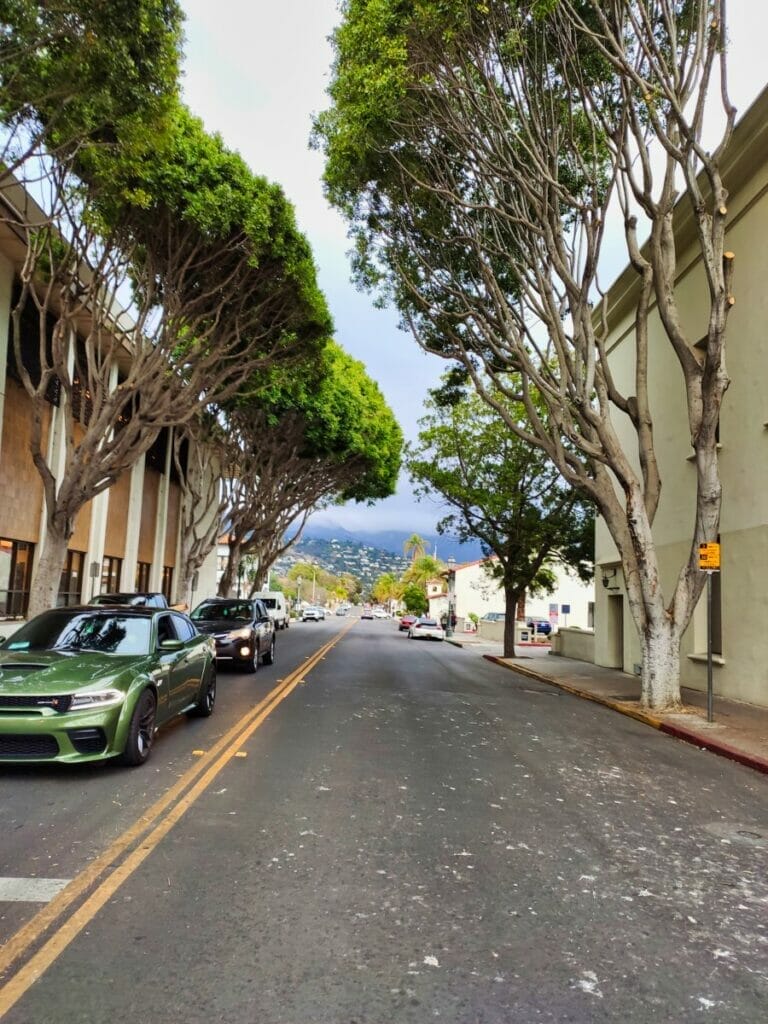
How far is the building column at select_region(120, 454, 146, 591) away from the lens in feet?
87.5

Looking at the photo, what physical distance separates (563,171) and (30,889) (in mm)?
14862

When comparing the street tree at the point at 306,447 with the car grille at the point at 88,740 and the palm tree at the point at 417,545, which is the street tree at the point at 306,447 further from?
the palm tree at the point at 417,545

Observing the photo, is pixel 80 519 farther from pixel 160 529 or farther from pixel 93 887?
pixel 93 887

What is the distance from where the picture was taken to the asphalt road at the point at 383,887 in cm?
319

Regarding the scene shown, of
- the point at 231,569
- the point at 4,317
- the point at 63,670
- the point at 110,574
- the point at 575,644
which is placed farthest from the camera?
the point at 231,569

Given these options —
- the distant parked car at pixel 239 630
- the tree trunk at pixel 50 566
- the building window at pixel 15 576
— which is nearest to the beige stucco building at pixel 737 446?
the distant parked car at pixel 239 630

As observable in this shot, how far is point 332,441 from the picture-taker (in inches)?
1114

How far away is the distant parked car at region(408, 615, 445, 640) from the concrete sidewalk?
70.1 ft

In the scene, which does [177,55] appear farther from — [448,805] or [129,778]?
[448,805]

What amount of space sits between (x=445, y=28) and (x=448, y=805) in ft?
37.0

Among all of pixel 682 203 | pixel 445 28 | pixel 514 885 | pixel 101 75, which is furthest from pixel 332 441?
pixel 514 885

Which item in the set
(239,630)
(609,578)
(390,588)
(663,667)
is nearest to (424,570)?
(390,588)

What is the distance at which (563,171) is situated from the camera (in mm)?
14812

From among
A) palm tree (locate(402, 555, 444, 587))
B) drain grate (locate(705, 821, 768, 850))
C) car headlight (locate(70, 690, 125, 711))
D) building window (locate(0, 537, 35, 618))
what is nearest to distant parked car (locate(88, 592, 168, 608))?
building window (locate(0, 537, 35, 618))
